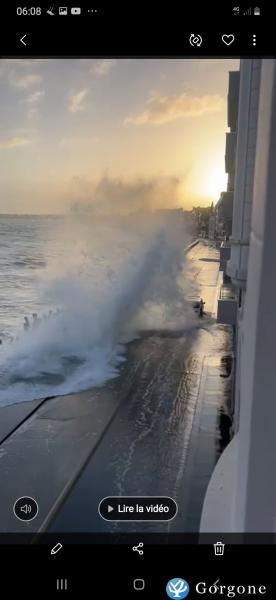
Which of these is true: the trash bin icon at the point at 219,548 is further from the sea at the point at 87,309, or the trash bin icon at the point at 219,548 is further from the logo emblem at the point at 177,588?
the sea at the point at 87,309

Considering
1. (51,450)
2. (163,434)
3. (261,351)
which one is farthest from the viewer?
(163,434)

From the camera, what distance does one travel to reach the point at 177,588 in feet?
3.24

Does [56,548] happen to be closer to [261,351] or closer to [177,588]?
[177,588]

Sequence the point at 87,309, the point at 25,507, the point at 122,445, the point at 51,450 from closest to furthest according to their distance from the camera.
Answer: the point at 25,507
the point at 51,450
the point at 122,445
the point at 87,309

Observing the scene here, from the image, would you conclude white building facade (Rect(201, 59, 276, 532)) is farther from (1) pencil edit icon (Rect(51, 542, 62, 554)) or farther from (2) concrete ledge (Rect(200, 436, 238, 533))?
(1) pencil edit icon (Rect(51, 542, 62, 554))

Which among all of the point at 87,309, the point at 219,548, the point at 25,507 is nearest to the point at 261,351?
the point at 219,548
